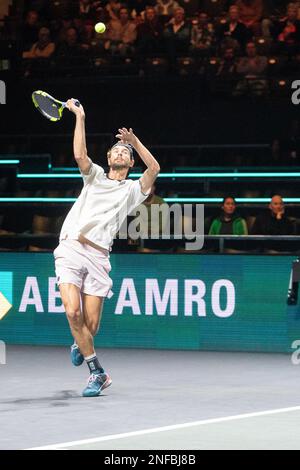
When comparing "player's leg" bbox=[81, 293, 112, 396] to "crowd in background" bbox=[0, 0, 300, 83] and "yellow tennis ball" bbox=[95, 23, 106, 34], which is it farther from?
"yellow tennis ball" bbox=[95, 23, 106, 34]

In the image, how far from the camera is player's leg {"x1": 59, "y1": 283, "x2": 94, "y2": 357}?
10438mm

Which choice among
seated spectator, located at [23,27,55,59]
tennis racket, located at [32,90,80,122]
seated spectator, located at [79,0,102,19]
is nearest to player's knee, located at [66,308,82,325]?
tennis racket, located at [32,90,80,122]

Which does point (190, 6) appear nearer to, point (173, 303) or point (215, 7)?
point (215, 7)

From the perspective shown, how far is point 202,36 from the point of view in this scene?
65.4 feet

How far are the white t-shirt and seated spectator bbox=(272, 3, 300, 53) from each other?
9268mm

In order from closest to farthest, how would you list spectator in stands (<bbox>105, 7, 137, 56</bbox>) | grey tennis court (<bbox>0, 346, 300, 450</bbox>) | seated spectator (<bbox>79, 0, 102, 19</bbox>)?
grey tennis court (<bbox>0, 346, 300, 450</bbox>) < spectator in stands (<bbox>105, 7, 137, 56</bbox>) < seated spectator (<bbox>79, 0, 102, 19</bbox>)

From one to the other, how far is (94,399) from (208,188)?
8.82 meters

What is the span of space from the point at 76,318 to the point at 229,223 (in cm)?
552

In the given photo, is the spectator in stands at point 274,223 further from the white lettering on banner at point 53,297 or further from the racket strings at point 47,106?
the racket strings at point 47,106

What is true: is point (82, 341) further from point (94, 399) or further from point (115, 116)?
point (115, 116)

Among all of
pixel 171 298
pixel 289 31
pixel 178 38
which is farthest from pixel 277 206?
pixel 178 38

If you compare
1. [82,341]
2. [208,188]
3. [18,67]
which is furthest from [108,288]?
[18,67]
